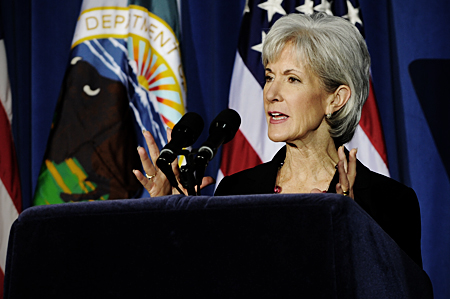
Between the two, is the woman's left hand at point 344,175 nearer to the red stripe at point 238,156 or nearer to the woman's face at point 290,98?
the woman's face at point 290,98

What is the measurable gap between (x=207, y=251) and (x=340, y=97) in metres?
1.07

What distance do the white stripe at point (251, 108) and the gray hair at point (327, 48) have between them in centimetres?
111

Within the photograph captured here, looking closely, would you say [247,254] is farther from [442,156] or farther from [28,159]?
[28,159]

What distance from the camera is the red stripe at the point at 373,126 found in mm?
2744

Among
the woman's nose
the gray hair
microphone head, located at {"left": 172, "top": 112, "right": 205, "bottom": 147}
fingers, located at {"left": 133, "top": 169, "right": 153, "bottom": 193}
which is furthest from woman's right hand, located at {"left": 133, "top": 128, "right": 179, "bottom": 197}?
the gray hair

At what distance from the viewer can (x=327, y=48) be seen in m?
1.64

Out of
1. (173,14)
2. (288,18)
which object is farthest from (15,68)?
(288,18)

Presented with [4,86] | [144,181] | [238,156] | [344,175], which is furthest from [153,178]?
[4,86]

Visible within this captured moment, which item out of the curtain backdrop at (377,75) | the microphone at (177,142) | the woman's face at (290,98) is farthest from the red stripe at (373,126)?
the microphone at (177,142)

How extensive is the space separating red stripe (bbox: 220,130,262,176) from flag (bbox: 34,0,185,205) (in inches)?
13.5

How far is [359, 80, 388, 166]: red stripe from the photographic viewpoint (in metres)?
2.74

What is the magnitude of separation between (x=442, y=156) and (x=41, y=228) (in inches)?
102

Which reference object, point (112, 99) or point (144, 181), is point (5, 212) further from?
point (144, 181)

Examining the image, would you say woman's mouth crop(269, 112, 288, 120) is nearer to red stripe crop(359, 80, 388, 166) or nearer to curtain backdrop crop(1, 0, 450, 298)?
red stripe crop(359, 80, 388, 166)
